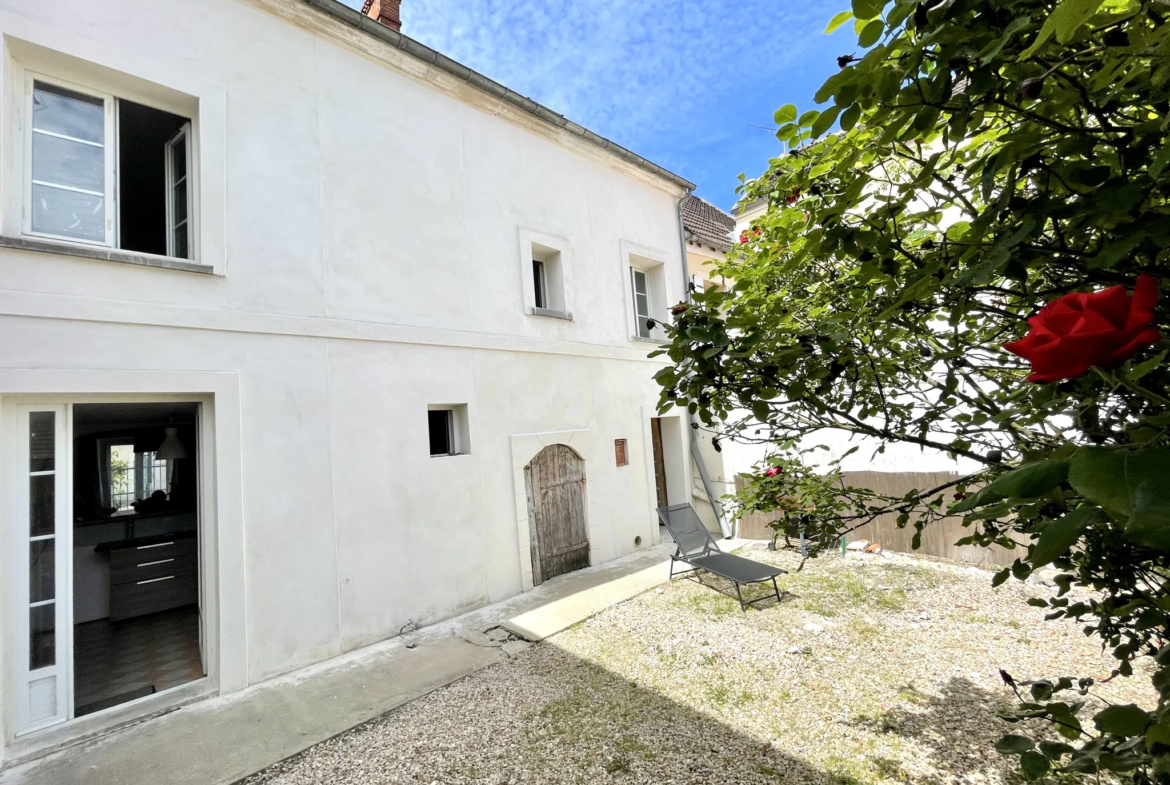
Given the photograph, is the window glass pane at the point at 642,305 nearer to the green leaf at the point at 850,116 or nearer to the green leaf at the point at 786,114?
the green leaf at the point at 786,114

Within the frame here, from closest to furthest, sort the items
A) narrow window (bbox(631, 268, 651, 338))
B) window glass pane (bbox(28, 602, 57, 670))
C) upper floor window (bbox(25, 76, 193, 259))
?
window glass pane (bbox(28, 602, 57, 670))
upper floor window (bbox(25, 76, 193, 259))
narrow window (bbox(631, 268, 651, 338))

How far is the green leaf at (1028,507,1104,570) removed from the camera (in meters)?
0.61

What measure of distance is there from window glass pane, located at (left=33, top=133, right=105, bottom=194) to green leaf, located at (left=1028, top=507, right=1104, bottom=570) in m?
6.49

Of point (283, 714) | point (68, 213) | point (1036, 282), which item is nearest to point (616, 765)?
point (283, 714)

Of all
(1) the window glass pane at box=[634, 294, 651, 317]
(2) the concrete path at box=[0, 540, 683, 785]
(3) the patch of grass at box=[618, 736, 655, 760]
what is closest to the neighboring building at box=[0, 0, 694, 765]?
(2) the concrete path at box=[0, 540, 683, 785]

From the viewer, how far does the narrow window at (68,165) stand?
4.24 meters

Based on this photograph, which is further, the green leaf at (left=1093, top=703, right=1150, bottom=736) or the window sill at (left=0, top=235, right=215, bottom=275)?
the window sill at (left=0, top=235, right=215, bottom=275)

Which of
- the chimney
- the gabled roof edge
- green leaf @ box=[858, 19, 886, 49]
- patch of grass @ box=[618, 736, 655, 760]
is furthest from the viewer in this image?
the chimney

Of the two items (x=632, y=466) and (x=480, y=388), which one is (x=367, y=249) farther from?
(x=632, y=466)

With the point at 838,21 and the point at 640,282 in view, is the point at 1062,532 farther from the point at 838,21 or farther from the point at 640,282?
the point at 640,282

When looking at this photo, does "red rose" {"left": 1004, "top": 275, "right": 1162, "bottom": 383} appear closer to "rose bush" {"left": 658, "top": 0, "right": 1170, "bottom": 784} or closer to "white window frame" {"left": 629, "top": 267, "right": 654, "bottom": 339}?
"rose bush" {"left": 658, "top": 0, "right": 1170, "bottom": 784}

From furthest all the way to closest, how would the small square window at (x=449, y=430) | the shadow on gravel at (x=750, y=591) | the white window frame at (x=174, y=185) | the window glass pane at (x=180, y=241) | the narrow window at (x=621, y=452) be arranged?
the narrow window at (x=621, y=452) → the small square window at (x=449, y=430) → the shadow on gravel at (x=750, y=591) → the window glass pane at (x=180, y=241) → the white window frame at (x=174, y=185)

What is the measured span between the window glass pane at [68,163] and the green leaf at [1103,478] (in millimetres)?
6487

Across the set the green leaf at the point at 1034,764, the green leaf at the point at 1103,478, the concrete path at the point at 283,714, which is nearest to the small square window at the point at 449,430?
the concrete path at the point at 283,714
